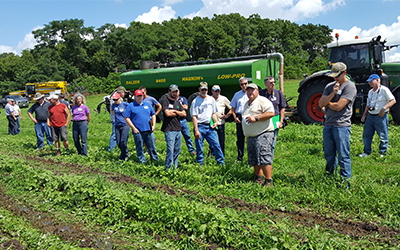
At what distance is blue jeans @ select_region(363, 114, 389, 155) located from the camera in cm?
705

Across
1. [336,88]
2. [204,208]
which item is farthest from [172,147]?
[336,88]

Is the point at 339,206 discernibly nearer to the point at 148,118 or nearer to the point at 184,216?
the point at 184,216

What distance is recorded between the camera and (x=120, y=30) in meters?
60.0

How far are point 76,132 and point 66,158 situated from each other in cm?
76

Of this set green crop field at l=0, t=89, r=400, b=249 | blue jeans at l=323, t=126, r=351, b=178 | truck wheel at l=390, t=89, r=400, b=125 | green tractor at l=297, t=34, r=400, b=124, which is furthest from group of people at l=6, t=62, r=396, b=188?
truck wheel at l=390, t=89, r=400, b=125

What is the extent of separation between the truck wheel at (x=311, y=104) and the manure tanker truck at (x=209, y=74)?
1.15 metres

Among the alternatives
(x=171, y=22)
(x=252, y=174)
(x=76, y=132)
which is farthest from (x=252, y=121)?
(x=171, y=22)

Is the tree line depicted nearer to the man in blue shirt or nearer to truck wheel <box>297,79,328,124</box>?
truck wheel <box>297,79,328,124</box>

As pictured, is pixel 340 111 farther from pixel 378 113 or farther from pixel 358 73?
pixel 358 73

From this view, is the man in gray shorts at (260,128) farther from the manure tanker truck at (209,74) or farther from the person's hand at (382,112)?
the manure tanker truck at (209,74)

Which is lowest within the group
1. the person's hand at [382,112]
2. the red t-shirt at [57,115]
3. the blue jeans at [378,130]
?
the blue jeans at [378,130]

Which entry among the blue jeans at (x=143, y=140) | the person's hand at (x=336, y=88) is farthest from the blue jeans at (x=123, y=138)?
the person's hand at (x=336, y=88)

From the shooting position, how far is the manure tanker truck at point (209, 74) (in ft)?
40.1

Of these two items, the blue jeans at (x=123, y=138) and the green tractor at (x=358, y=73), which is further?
the green tractor at (x=358, y=73)
